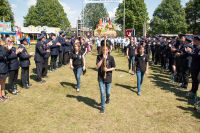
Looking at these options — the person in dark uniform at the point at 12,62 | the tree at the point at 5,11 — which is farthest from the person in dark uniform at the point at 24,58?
the tree at the point at 5,11

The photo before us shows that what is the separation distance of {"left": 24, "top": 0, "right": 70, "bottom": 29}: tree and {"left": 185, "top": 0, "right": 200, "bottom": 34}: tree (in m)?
38.3

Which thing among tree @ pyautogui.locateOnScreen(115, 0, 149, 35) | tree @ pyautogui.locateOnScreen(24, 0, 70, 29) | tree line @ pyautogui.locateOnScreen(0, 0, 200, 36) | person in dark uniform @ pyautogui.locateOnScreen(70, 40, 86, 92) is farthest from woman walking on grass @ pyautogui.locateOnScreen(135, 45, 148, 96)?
tree @ pyautogui.locateOnScreen(24, 0, 70, 29)

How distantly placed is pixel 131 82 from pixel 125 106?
189 inches

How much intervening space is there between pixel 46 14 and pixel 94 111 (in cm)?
8126

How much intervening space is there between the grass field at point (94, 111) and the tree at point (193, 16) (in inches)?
2802

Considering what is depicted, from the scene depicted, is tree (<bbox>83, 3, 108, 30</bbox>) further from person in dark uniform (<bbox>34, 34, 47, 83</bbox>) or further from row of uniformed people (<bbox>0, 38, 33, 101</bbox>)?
row of uniformed people (<bbox>0, 38, 33, 101</bbox>)

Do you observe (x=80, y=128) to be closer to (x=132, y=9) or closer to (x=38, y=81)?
(x=38, y=81)

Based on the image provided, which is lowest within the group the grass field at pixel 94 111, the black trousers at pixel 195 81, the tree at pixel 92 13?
the grass field at pixel 94 111

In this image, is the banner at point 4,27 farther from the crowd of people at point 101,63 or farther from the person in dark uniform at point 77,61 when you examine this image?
the person in dark uniform at point 77,61

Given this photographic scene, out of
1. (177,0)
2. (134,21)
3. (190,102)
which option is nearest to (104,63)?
(190,102)

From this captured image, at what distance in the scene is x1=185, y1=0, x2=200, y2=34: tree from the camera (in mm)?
79525

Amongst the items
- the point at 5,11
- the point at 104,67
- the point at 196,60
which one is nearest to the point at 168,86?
the point at 196,60

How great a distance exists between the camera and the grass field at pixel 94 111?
8.11m

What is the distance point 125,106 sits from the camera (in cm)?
1025
